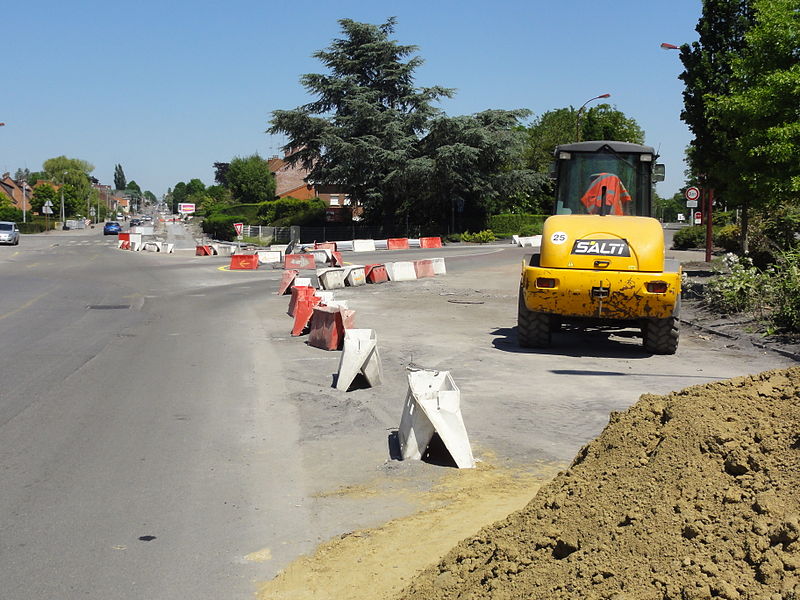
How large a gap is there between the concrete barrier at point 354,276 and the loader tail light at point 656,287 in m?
14.6

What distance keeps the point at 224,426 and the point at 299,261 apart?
998 inches

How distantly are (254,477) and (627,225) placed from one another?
24.1ft

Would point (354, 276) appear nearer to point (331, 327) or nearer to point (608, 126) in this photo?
point (331, 327)

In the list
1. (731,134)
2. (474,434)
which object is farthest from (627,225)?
(731,134)

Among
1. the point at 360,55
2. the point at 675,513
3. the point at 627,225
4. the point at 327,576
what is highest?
the point at 360,55

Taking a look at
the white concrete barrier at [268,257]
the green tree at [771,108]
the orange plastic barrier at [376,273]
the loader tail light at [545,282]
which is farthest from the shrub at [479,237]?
the loader tail light at [545,282]

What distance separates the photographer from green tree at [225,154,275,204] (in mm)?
104812

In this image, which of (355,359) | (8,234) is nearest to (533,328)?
(355,359)

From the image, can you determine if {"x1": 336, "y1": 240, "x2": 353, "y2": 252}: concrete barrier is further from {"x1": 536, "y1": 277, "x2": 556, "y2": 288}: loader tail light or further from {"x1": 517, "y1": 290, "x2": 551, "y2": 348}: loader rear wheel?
{"x1": 536, "y1": 277, "x2": 556, "y2": 288}: loader tail light

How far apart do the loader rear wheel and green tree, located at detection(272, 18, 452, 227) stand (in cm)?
4290

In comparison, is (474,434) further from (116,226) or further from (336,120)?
(116,226)

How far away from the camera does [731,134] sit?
23188 millimetres

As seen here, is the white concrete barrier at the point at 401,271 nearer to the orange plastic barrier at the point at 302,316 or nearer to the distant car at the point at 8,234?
the orange plastic barrier at the point at 302,316

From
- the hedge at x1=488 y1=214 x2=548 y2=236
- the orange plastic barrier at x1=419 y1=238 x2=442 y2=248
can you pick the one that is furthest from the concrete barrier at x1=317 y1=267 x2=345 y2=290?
the hedge at x1=488 y1=214 x2=548 y2=236
